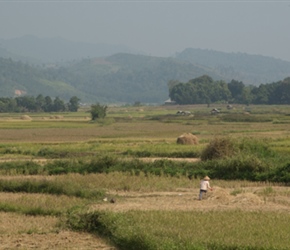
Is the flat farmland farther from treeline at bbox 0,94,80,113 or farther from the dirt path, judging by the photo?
treeline at bbox 0,94,80,113

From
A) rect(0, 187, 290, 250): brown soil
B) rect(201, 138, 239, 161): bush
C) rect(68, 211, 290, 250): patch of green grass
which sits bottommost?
rect(0, 187, 290, 250): brown soil

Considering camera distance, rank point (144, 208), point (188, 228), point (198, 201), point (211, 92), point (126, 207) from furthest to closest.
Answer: point (211, 92) → point (198, 201) → point (126, 207) → point (144, 208) → point (188, 228)

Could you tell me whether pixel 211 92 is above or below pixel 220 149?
above

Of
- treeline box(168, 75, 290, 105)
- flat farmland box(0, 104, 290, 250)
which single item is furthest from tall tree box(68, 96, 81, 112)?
flat farmland box(0, 104, 290, 250)

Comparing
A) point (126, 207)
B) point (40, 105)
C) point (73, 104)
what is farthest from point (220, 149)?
point (40, 105)

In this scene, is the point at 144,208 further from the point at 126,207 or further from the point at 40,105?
the point at 40,105

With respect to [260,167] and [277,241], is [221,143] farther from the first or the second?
[277,241]

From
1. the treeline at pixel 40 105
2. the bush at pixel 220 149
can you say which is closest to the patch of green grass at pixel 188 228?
the bush at pixel 220 149

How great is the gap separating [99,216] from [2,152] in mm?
23567

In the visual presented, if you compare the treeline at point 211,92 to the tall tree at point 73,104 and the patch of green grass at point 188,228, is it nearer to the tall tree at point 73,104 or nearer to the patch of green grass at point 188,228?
the tall tree at point 73,104

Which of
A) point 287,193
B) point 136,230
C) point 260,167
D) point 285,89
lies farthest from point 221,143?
point 285,89

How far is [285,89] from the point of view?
134 m

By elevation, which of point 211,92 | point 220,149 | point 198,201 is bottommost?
point 198,201

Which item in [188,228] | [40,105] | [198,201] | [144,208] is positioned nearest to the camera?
[188,228]
